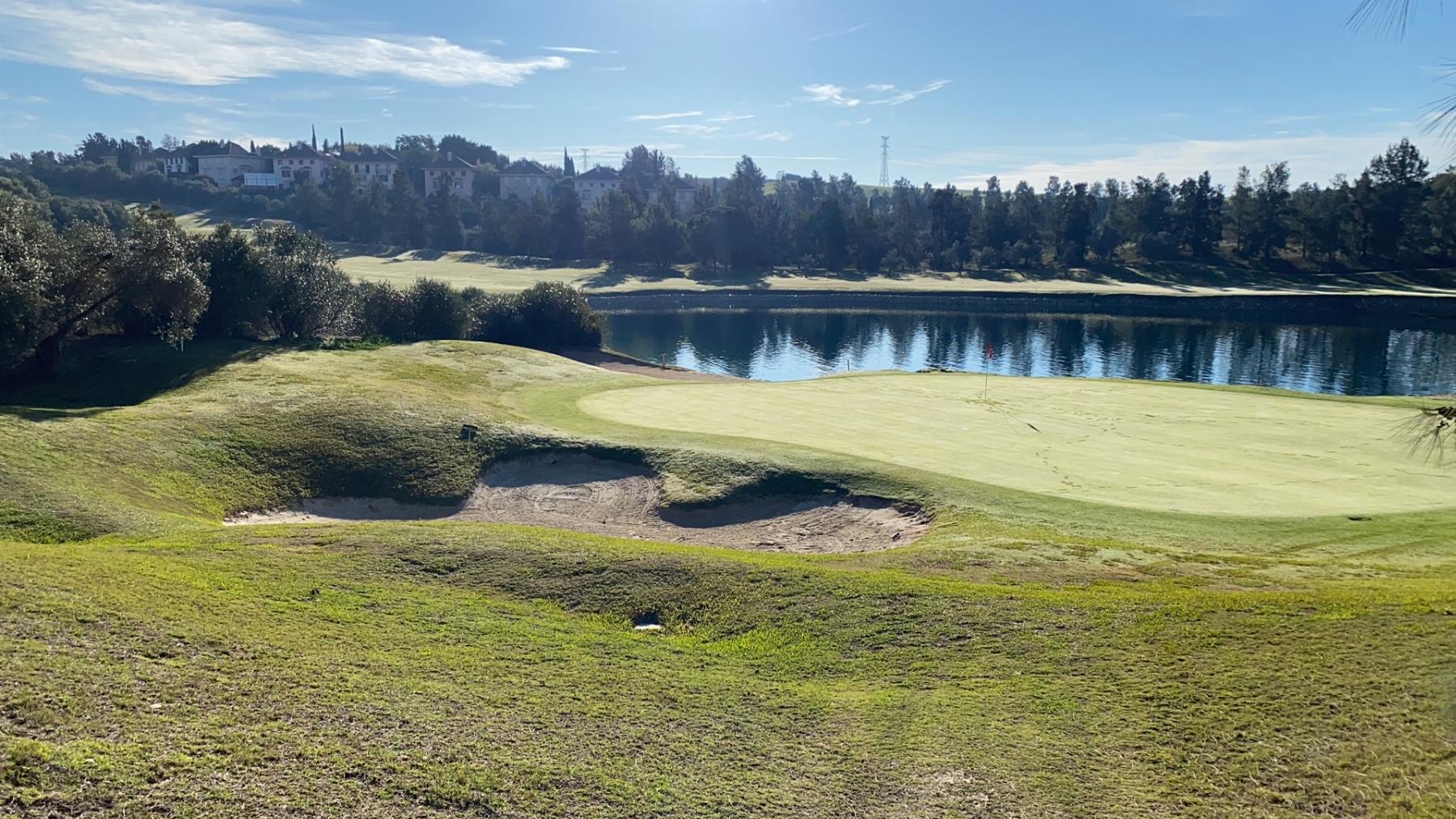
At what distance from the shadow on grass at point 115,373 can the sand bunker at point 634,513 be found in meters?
10.4

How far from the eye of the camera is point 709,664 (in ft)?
49.5

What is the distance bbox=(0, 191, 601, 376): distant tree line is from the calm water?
16.9m

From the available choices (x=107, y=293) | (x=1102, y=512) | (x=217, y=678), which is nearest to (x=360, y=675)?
(x=217, y=678)

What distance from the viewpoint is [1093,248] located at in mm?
163000

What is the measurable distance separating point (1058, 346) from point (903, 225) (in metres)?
72.6

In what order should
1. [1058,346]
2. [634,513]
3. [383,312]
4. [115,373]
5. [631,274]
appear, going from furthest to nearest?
[631,274] → [1058,346] → [383,312] → [115,373] → [634,513]

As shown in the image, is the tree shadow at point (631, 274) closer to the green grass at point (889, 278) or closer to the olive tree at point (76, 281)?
the green grass at point (889, 278)

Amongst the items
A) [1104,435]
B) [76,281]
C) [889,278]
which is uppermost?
[889,278]

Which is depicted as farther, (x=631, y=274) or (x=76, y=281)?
(x=631, y=274)

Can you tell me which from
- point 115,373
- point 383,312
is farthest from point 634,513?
point 383,312

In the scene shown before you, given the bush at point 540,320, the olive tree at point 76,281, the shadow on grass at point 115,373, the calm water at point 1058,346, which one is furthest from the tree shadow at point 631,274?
the olive tree at point 76,281

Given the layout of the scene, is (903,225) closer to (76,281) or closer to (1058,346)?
(1058,346)

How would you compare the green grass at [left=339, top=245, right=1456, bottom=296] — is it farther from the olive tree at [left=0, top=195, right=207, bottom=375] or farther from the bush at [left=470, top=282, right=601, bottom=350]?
the olive tree at [left=0, top=195, right=207, bottom=375]

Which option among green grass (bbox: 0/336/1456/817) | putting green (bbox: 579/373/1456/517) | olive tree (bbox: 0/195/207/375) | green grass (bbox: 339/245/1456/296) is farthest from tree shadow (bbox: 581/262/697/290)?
green grass (bbox: 0/336/1456/817)
